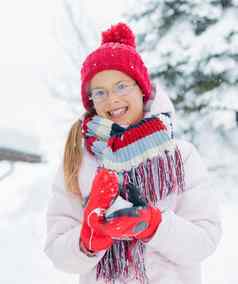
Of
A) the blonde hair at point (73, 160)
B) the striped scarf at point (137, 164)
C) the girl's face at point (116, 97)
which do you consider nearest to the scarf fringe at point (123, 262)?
the striped scarf at point (137, 164)

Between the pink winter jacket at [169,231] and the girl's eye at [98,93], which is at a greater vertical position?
the girl's eye at [98,93]

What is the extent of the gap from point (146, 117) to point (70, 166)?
37 centimetres

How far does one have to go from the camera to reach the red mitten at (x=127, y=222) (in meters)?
1.77

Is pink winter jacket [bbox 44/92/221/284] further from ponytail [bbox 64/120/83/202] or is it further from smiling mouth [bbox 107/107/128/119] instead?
smiling mouth [bbox 107/107/128/119]

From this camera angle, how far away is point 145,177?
2008 mm

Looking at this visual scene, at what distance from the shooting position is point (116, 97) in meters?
2.05

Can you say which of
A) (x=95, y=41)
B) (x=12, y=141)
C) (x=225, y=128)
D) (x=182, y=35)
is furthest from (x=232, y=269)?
(x=95, y=41)

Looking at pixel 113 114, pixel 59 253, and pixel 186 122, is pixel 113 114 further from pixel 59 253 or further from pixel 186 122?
pixel 186 122

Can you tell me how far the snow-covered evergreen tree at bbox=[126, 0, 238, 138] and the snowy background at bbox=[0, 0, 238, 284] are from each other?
0.27 metres

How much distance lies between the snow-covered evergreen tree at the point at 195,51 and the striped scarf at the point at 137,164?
334cm

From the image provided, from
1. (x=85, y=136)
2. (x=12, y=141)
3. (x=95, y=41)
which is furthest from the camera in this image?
(x=95, y=41)

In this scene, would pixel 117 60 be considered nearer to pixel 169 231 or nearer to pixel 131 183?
pixel 131 183

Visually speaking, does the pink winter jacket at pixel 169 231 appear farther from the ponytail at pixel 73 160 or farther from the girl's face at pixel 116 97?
the girl's face at pixel 116 97

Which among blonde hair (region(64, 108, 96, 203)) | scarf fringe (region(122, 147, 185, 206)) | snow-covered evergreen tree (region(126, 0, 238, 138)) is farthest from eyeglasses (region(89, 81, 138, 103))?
snow-covered evergreen tree (region(126, 0, 238, 138))
